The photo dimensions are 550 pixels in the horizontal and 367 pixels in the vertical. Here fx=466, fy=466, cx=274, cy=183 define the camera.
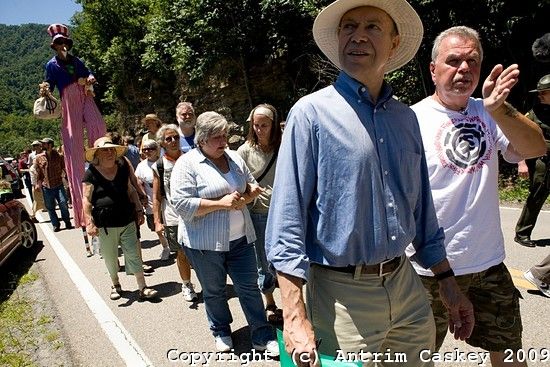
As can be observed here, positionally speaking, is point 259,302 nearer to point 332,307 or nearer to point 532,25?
point 332,307

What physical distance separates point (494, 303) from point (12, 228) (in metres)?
7.34

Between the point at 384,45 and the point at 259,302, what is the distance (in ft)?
8.61

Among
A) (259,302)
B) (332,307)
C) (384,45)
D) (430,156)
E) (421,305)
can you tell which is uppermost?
(384,45)

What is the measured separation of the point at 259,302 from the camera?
13.1ft

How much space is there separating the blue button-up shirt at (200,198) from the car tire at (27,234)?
562cm

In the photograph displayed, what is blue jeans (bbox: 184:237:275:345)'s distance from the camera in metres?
3.91

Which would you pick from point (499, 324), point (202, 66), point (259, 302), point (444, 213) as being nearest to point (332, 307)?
point (444, 213)

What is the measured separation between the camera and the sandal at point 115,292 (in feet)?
18.1

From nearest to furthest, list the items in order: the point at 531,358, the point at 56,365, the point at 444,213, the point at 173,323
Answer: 1. the point at 444,213
2. the point at 531,358
3. the point at 56,365
4. the point at 173,323

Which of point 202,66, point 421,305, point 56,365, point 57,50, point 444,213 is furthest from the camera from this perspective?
point 202,66

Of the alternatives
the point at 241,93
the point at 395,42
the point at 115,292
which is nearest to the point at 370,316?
the point at 395,42

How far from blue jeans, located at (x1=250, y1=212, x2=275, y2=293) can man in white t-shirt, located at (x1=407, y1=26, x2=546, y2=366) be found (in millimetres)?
2072

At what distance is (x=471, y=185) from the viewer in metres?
2.61

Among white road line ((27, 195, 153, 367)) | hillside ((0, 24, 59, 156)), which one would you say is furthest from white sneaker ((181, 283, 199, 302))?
hillside ((0, 24, 59, 156))
